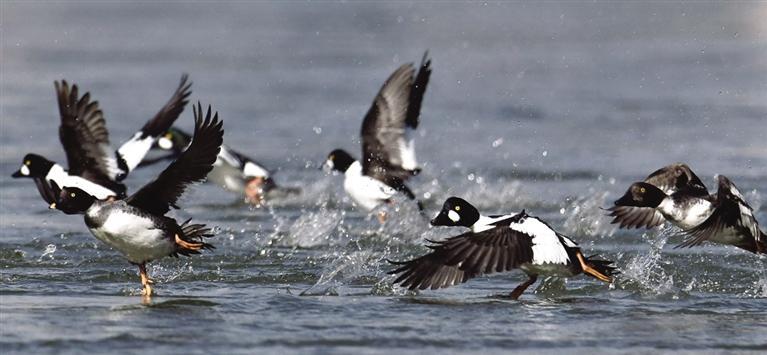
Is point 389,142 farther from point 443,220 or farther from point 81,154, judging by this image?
point 443,220

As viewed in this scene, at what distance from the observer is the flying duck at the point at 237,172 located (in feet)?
43.2

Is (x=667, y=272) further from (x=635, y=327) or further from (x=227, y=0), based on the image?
(x=227, y=0)

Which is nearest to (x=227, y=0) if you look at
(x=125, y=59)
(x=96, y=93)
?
(x=125, y=59)

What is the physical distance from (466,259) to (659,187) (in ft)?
7.09

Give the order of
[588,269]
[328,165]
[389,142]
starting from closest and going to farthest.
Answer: [588,269]
[389,142]
[328,165]

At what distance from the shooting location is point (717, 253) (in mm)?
10320

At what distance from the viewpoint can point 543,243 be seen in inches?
334

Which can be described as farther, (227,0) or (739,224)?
(227,0)

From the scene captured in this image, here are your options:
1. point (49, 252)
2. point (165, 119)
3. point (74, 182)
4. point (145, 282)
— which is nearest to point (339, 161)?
point (165, 119)

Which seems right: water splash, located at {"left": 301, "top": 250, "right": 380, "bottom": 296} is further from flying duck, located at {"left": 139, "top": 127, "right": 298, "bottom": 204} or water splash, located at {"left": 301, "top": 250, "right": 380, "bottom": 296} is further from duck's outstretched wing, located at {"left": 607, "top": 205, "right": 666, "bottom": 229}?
flying duck, located at {"left": 139, "top": 127, "right": 298, "bottom": 204}

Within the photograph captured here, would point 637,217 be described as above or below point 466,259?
above

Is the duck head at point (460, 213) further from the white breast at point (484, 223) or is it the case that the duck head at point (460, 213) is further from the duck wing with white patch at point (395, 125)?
the duck wing with white patch at point (395, 125)

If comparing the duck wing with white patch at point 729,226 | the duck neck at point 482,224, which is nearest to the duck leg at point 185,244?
the duck neck at point 482,224

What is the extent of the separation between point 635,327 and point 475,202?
Result: 16.8ft
